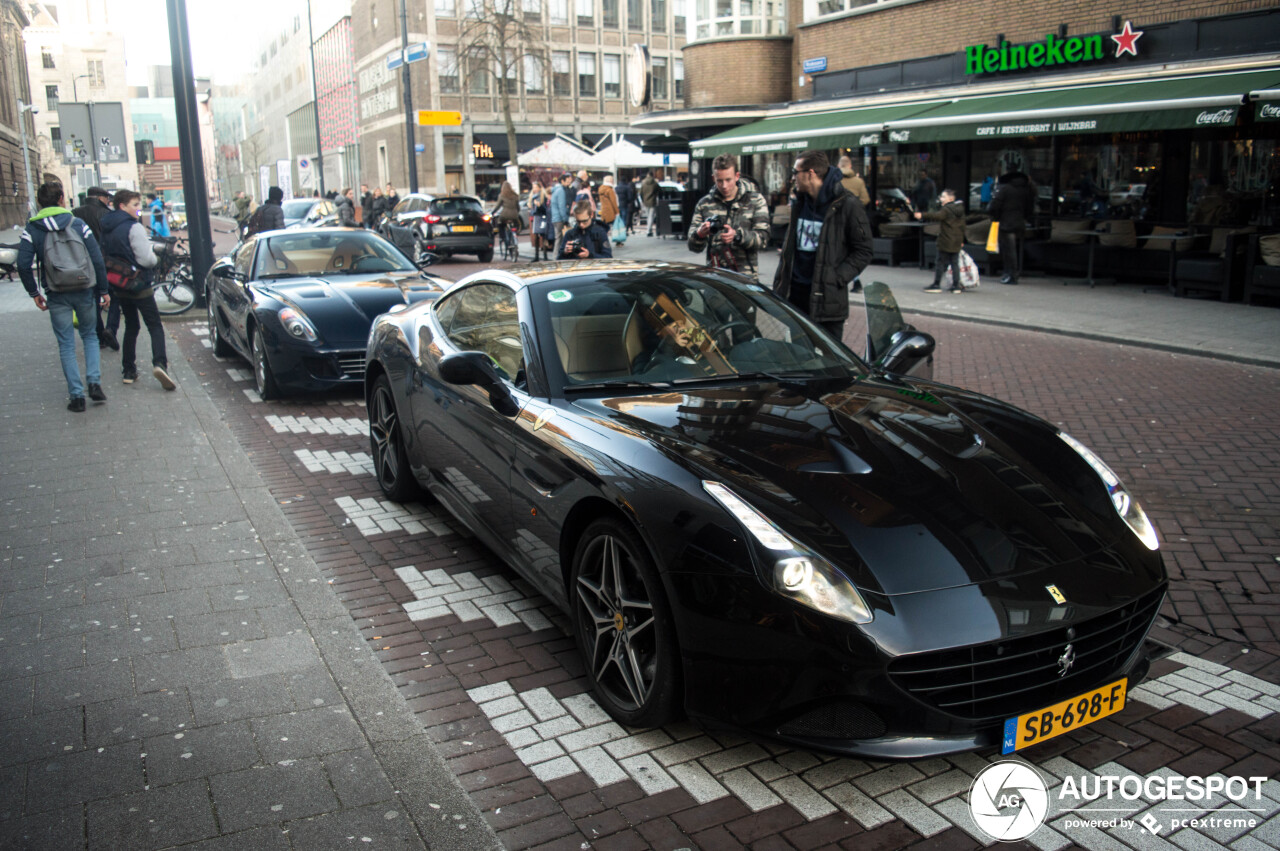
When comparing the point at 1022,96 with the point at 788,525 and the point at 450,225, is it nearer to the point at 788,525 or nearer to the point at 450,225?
the point at 450,225

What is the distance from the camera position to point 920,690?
2736mm

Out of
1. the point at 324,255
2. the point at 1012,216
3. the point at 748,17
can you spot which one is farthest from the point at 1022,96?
the point at 324,255

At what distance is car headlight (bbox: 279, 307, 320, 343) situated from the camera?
8.60m

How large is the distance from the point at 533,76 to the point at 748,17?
116ft


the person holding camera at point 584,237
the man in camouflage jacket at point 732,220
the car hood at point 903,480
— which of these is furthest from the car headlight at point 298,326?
the car hood at point 903,480

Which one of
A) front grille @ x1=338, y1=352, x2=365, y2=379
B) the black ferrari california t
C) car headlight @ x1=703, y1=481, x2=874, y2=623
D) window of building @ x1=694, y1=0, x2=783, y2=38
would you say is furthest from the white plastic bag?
car headlight @ x1=703, y1=481, x2=874, y2=623

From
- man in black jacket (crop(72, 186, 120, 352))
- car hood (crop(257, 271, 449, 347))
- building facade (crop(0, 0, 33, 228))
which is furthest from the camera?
building facade (crop(0, 0, 33, 228))

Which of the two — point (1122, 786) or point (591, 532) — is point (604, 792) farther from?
point (1122, 786)

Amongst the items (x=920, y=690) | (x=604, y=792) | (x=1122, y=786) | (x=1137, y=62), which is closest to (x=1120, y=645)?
(x=1122, y=786)

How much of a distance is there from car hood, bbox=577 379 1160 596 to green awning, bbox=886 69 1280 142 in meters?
11.7

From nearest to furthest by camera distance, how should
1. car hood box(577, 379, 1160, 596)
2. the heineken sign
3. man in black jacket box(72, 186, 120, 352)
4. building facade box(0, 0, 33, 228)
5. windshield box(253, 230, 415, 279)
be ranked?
1. car hood box(577, 379, 1160, 596)
2. windshield box(253, 230, 415, 279)
3. man in black jacket box(72, 186, 120, 352)
4. the heineken sign
5. building facade box(0, 0, 33, 228)

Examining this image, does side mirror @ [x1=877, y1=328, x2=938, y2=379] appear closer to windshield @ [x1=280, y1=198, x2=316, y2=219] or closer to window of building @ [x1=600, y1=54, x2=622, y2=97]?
windshield @ [x1=280, y1=198, x2=316, y2=219]

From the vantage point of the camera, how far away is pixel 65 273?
8.27 meters

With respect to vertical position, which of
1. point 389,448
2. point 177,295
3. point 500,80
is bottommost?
point 389,448
